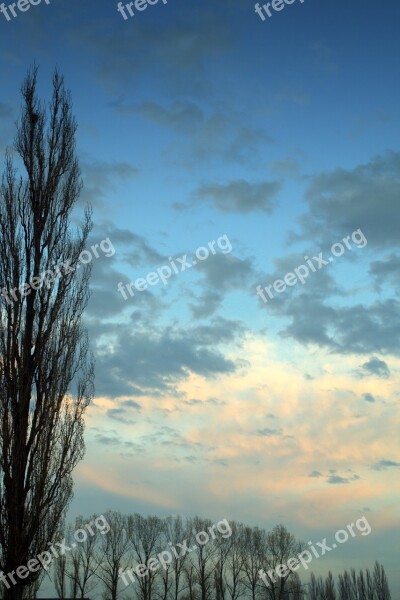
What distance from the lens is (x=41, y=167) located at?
658 inches

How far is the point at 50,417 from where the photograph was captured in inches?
585

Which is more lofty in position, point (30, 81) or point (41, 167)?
point (30, 81)

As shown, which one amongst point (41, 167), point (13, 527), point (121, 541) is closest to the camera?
point (13, 527)

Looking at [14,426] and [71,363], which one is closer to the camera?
[14,426]

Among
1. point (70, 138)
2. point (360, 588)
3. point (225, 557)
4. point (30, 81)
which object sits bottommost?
point (360, 588)

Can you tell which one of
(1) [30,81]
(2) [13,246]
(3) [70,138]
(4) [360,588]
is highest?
(1) [30,81]

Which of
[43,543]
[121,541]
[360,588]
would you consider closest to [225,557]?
[121,541]

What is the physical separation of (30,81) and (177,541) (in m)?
51.4

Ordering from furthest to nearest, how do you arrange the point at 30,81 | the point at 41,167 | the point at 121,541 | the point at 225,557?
the point at 225,557, the point at 121,541, the point at 30,81, the point at 41,167

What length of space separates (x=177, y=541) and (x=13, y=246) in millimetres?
50811

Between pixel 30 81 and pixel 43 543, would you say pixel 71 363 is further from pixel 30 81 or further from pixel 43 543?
pixel 30 81

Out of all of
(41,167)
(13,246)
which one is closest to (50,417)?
(13,246)

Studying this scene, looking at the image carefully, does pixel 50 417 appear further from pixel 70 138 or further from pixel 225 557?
pixel 225 557

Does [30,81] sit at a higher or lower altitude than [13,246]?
higher
